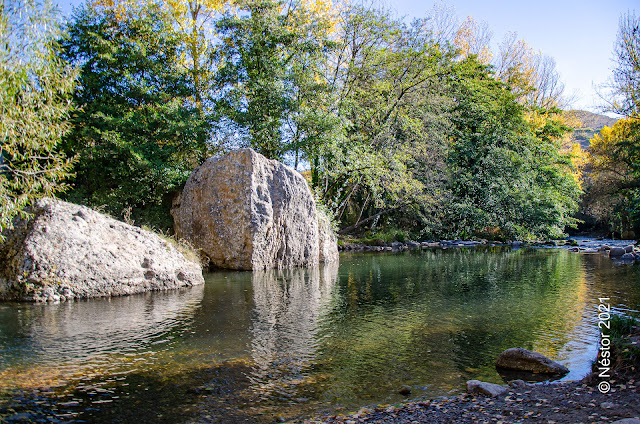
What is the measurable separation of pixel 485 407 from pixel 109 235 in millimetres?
11846

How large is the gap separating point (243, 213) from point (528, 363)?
1340 cm

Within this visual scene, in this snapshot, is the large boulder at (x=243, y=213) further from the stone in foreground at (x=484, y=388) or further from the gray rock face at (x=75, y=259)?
the stone in foreground at (x=484, y=388)

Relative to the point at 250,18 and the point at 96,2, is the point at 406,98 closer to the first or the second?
the point at 250,18

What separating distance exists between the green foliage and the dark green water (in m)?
9.22

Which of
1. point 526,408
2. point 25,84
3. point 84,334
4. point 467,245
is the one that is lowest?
point 526,408

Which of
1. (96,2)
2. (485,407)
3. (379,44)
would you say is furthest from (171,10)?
(485,407)

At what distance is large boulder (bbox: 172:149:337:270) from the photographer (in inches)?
731

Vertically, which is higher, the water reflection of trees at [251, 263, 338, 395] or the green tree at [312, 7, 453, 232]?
Result: the green tree at [312, 7, 453, 232]

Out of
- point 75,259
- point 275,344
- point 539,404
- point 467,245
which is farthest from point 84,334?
point 467,245

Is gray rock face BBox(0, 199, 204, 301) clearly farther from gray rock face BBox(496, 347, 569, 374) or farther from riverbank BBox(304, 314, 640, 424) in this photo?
gray rock face BBox(496, 347, 569, 374)

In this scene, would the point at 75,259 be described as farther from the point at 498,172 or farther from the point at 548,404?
the point at 498,172

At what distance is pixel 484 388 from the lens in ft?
19.0

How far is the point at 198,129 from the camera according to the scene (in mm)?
22750

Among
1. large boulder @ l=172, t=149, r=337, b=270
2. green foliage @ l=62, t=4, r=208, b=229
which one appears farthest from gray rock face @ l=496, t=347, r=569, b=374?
green foliage @ l=62, t=4, r=208, b=229
